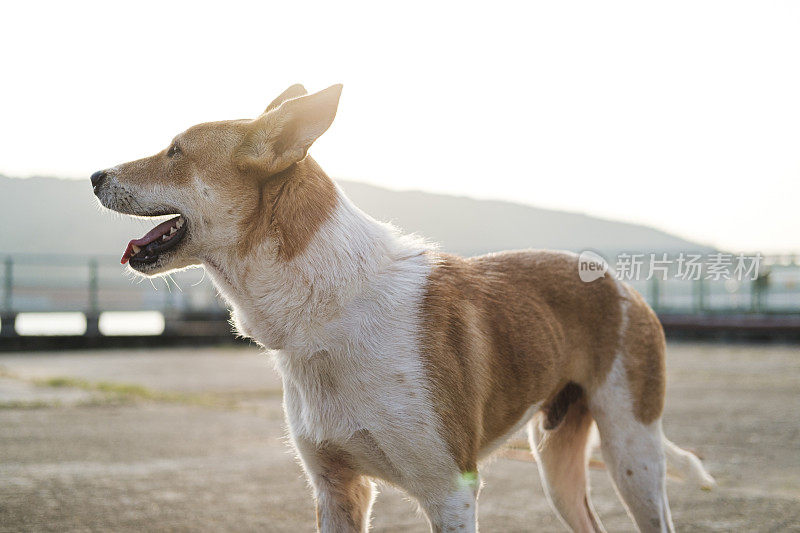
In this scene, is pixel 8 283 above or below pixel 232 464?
below

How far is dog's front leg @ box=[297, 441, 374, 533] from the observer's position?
3.27 metres

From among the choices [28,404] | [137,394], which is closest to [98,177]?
[28,404]

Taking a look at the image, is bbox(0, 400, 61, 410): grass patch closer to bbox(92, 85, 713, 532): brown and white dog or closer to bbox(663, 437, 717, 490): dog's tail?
bbox(92, 85, 713, 532): brown and white dog

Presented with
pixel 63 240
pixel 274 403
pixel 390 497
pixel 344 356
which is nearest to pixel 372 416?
pixel 344 356

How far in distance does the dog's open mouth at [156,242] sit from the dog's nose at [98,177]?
31cm

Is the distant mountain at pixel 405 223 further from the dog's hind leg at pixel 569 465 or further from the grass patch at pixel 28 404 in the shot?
the dog's hind leg at pixel 569 465

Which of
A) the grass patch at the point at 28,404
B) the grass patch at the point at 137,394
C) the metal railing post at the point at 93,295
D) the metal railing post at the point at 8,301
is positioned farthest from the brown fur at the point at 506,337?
the metal railing post at the point at 93,295

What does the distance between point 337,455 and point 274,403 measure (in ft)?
21.1

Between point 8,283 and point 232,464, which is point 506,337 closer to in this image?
point 232,464

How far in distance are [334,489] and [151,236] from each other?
1.28 metres

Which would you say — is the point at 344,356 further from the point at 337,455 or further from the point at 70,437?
the point at 70,437

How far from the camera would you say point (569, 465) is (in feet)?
13.6

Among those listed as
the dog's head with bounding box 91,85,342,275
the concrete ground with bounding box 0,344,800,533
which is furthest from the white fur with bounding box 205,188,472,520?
the concrete ground with bounding box 0,344,800,533

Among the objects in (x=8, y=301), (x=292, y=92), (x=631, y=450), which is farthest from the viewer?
(x=8, y=301)
